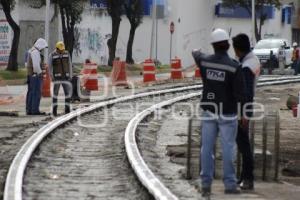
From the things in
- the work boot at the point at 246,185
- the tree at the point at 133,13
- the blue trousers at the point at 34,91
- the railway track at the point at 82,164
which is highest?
the tree at the point at 133,13

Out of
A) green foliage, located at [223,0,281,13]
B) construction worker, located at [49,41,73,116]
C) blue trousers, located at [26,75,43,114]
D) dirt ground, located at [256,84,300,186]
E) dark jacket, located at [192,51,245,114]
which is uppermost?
green foliage, located at [223,0,281,13]

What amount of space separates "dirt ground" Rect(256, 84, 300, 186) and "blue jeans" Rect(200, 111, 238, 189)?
7.08 feet

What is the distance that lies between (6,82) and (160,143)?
2109cm

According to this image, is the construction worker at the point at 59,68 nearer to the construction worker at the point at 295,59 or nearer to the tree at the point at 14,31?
the tree at the point at 14,31

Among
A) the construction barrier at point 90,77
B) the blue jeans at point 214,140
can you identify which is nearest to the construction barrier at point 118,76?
the construction barrier at point 90,77

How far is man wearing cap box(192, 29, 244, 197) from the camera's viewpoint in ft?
30.6

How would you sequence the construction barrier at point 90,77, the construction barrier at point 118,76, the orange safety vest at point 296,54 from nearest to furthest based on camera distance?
the construction barrier at point 90,77, the construction barrier at point 118,76, the orange safety vest at point 296,54

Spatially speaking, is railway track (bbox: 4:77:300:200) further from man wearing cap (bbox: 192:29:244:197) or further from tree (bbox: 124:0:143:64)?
tree (bbox: 124:0:143:64)

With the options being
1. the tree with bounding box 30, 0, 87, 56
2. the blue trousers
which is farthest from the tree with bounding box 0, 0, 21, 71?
the blue trousers

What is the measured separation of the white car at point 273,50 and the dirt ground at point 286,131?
38.9 feet

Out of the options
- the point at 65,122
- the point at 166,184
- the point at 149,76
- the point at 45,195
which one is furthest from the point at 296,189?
the point at 149,76

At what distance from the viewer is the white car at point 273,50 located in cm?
4706

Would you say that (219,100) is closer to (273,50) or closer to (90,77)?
(90,77)

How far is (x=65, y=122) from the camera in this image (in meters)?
17.1
